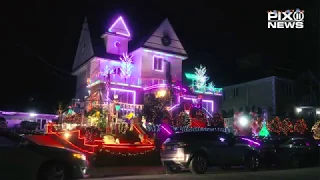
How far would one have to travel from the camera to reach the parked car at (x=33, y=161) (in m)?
8.93

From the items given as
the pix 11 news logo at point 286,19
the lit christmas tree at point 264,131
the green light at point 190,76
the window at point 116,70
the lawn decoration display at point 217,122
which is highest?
the pix 11 news logo at point 286,19

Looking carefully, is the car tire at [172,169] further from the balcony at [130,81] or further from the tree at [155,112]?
the balcony at [130,81]

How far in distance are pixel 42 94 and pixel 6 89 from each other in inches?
178

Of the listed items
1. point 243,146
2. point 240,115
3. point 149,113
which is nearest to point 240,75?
point 240,115

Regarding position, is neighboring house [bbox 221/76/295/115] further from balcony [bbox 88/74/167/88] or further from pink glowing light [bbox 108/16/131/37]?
pink glowing light [bbox 108/16/131/37]

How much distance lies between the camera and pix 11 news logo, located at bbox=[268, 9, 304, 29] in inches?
835

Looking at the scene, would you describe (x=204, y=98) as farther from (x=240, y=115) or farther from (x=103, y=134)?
(x=103, y=134)

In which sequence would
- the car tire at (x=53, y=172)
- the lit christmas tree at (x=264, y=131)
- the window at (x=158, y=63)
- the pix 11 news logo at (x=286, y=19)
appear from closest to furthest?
the car tire at (x=53, y=172) → the pix 11 news logo at (x=286, y=19) → the lit christmas tree at (x=264, y=131) → the window at (x=158, y=63)

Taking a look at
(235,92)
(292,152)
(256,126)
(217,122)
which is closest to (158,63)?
(217,122)

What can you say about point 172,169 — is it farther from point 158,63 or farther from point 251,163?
point 158,63

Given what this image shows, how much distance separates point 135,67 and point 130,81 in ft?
7.93

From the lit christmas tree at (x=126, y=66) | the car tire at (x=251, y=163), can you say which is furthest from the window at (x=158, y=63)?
the car tire at (x=251, y=163)

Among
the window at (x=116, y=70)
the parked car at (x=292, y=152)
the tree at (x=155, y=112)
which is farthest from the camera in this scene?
the window at (x=116, y=70)

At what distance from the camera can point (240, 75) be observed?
133 ft
